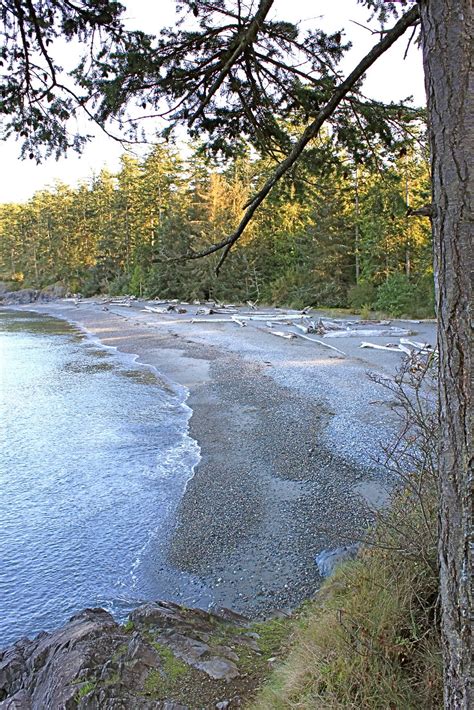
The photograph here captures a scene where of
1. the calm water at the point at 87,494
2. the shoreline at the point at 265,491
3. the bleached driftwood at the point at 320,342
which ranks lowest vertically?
the calm water at the point at 87,494

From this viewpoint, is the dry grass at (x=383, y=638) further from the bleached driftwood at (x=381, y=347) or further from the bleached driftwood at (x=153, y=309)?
the bleached driftwood at (x=153, y=309)

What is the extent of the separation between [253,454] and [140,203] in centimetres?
4116

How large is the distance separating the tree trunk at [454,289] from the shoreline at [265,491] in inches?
43.4

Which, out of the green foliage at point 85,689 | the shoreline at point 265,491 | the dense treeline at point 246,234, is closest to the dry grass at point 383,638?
the shoreline at point 265,491

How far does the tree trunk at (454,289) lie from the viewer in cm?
157

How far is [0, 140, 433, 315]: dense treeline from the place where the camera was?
4609mm

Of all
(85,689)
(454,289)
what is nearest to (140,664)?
(85,689)

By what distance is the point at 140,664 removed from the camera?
9.66 ft

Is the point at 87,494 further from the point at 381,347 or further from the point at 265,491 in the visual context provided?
the point at 381,347

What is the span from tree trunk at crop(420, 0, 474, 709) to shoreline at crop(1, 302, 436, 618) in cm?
110

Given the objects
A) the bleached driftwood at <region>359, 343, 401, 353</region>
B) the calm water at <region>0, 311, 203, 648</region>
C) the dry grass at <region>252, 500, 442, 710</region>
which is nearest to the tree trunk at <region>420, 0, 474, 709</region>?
the dry grass at <region>252, 500, 442, 710</region>

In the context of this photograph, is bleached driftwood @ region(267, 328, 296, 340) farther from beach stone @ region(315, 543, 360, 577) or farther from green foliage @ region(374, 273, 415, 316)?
beach stone @ region(315, 543, 360, 577)

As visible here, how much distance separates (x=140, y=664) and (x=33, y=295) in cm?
6195

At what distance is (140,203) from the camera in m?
45.8
